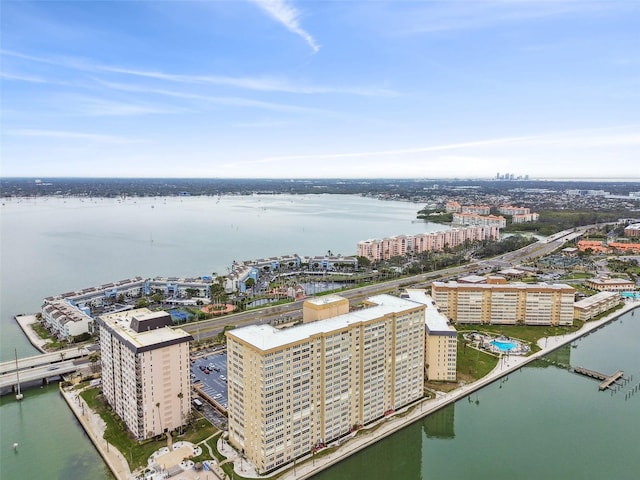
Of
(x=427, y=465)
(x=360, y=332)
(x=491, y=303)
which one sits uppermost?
(x=360, y=332)

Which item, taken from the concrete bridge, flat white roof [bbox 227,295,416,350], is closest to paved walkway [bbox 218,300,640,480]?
flat white roof [bbox 227,295,416,350]

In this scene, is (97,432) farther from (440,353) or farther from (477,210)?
(477,210)

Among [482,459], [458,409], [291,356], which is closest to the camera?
[291,356]

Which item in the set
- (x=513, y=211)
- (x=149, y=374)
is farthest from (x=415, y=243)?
(x=149, y=374)

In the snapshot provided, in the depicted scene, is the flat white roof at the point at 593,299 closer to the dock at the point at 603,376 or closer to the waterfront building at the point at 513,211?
the dock at the point at 603,376

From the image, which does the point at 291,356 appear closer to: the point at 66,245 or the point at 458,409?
the point at 458,409

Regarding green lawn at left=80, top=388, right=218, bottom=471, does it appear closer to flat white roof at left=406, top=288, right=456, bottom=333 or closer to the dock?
flat white roof at left=406, top=288, right=456, bottom=333

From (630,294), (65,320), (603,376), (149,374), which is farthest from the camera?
(630,294)

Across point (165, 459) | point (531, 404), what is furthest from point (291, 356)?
point (531, 404)
